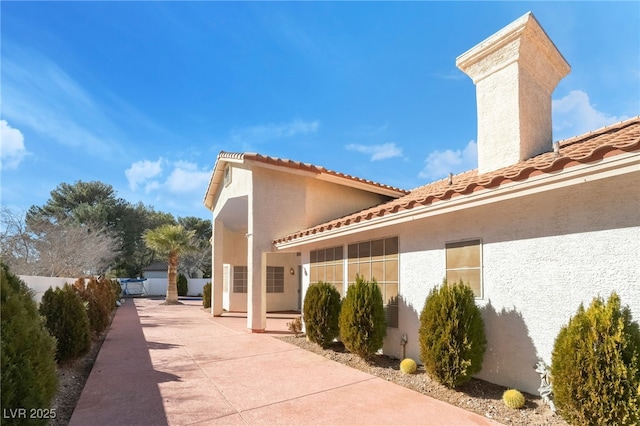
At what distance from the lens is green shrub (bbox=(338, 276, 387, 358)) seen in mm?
8352

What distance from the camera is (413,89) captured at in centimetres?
1571

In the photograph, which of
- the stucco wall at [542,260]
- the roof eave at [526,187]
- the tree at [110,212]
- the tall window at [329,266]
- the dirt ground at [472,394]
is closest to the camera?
the roof eave at [526,187]

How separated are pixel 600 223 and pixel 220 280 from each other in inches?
658

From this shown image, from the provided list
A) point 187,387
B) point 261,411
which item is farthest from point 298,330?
point 261,411

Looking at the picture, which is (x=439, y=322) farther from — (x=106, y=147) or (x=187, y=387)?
(x=106, y=147)

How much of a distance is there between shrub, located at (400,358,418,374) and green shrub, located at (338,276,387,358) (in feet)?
2.92

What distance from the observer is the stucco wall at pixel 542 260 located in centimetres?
476

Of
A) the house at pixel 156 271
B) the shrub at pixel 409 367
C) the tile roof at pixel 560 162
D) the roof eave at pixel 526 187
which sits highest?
the tile roof at pixel 560 162

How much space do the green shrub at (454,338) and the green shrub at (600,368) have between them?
1475 mm

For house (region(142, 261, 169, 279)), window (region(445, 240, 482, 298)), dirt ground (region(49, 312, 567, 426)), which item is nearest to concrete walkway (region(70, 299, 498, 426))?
dirt ground (region(49, 312, 567, 426))

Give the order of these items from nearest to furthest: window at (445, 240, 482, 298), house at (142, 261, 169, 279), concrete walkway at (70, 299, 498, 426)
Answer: concrete walkway at (70, 299, 498, 426), window at (445, 240, 482, 298), house at (142, 261, 169, 279)

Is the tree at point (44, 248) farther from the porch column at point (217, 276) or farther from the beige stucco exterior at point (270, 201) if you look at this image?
the beige stucco exterior at point (270, 201)

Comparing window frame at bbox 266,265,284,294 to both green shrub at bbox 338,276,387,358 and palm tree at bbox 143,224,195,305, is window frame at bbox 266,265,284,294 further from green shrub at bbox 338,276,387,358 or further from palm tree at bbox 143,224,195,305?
palm tree at bbox 143,224,195,305

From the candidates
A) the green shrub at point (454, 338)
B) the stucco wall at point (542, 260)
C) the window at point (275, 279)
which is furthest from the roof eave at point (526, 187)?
the window at point (275, 279)
